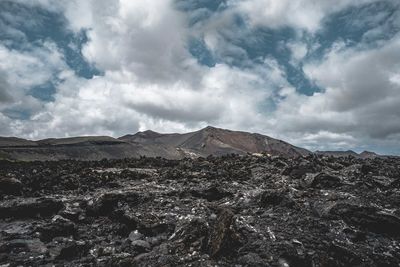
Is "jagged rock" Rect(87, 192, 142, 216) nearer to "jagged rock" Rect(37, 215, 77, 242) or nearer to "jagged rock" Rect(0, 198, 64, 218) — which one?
"jagged rock" Rect(0, 198, 64, 218)

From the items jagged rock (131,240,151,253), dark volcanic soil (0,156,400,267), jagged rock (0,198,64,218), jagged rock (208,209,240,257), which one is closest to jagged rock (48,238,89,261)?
dark volcanic soil (0,156,400,267)

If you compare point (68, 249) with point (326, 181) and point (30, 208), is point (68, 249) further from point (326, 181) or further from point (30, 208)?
point (326, 181)

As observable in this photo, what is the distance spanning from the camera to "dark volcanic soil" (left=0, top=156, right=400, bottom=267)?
12.6 metres

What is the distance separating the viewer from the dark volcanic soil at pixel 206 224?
1262 centimetres

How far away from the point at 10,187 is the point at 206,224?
13818 millimetres

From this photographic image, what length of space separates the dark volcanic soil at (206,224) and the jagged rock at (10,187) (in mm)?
53

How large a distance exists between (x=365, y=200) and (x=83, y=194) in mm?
14876

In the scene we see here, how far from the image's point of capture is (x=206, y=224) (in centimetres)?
1373

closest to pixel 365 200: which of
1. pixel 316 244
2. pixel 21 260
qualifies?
pixel 316 244

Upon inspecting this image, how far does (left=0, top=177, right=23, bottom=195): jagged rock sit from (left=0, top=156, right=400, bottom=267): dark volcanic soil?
5 cm

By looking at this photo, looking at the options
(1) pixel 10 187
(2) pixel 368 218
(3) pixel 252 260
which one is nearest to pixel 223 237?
(3) pixel 252 260

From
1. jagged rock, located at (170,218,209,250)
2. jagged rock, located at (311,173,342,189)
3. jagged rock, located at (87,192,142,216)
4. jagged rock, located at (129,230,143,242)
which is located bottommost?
jagged rock, located at (129,230,143,242)

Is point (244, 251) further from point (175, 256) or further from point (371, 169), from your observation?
point (371, 169)

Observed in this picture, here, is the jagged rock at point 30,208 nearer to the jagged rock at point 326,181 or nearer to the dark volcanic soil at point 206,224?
the dark volcanic soil at point 206,224
